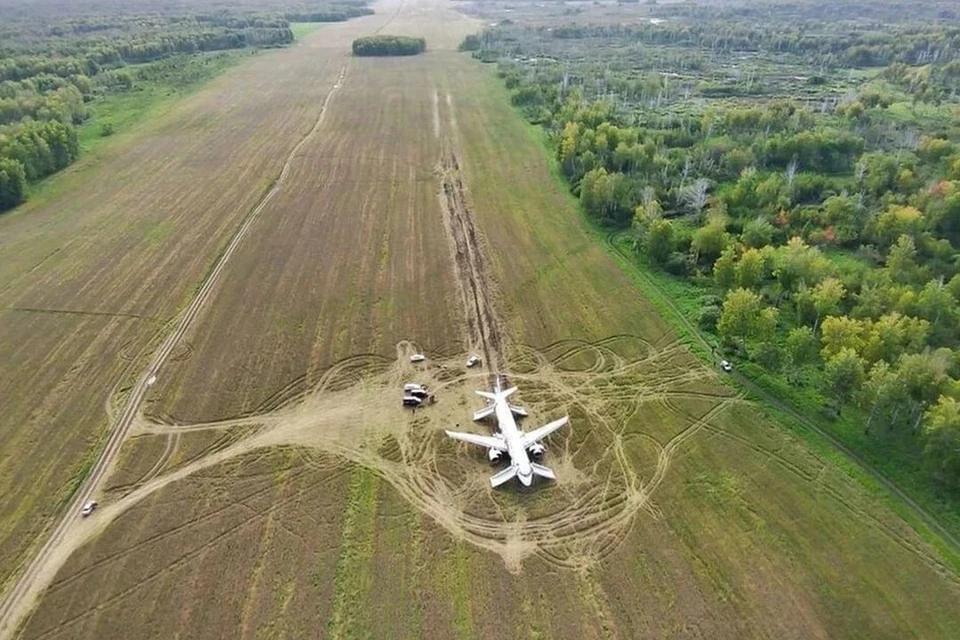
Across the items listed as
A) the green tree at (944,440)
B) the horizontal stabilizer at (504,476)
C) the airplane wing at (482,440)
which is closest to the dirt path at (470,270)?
the airplane wing at (482,440)

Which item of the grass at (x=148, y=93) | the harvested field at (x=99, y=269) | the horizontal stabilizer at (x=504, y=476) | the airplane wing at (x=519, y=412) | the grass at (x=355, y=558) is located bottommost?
the grass at (x=355, y=558)

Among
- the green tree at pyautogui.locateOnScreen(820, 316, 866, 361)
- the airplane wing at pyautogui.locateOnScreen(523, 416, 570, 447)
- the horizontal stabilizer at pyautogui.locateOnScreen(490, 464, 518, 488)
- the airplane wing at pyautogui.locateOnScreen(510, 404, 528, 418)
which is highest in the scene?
the green tree at pyautogui.locateOnScreen(820, 316, 866, 361)

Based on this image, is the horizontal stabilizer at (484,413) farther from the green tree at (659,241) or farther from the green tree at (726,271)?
the green tree at (659,241)

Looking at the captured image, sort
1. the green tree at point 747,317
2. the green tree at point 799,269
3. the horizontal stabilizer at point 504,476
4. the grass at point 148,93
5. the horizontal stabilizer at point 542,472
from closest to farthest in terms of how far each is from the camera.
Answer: the horizontal stabilizer at point 504,476 < the horizontal stabilizer at point 542,472 < the green tree at point 747,317 < the green tree at point 799,269 < the grass at point 148,93

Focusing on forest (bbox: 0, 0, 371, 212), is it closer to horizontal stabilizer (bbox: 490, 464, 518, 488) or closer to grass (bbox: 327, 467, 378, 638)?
grass (bbox: 327, 467, 378, 638)

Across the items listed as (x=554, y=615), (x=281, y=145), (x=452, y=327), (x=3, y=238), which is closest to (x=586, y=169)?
(x=452, y=327)

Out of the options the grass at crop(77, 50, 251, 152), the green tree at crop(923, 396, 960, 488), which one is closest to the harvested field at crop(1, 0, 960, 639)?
the green tree at crop(923, 396, 960, 488)

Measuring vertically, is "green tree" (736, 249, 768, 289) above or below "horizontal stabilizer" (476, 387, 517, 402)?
above
